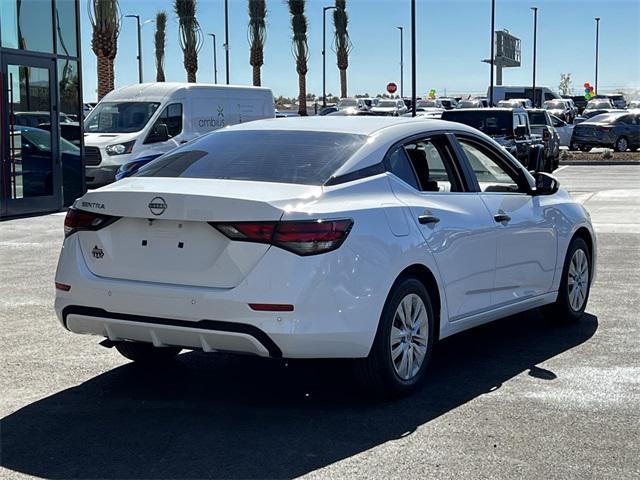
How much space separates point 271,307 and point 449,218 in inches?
61.1

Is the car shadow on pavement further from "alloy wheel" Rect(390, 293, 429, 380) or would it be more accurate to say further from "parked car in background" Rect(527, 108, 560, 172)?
"parked car in background" Rect(527, 108, 560, 172)

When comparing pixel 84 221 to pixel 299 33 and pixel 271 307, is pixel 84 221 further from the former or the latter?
pixel 299 33

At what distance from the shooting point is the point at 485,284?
22.4 ft

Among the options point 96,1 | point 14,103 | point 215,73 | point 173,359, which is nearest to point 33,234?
point 14,103

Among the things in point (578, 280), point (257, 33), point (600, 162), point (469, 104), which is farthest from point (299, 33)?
point (578, 280)

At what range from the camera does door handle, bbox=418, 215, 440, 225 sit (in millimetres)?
6141

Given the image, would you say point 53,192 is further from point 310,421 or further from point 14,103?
point 310,421

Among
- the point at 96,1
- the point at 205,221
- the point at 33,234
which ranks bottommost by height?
the point at 33,234

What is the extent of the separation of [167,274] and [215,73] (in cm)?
7906

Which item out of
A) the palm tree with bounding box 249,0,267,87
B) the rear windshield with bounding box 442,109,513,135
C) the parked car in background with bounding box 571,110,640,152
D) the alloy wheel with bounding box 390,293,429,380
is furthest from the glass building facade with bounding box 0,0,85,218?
the palm tree with bounding box 249,0,267,87

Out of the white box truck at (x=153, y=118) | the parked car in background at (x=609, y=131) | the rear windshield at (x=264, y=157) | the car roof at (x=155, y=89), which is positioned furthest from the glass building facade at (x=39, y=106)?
the parked car in background at (x=609, y=131)

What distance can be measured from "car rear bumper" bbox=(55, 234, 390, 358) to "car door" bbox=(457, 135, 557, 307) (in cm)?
158

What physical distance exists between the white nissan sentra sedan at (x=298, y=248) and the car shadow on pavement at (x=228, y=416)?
0.26 metres

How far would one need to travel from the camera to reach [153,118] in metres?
21.9
